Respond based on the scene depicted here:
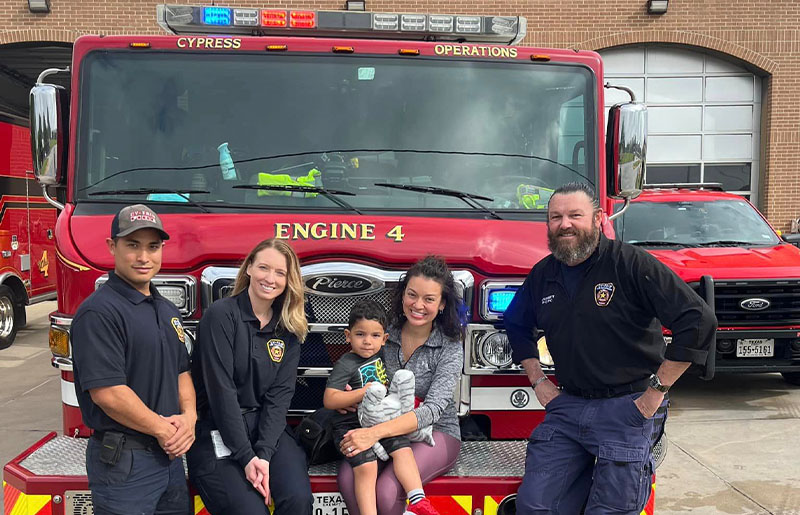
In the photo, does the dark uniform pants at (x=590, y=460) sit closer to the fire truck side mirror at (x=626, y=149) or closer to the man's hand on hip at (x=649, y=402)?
the man's hand on hip at (x=649, y=402)

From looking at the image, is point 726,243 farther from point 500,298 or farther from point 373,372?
point 373,372

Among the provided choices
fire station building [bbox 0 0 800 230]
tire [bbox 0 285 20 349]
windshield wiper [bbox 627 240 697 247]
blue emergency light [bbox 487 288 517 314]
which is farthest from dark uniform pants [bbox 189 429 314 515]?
fire station building [bbox 0 0 800 230]

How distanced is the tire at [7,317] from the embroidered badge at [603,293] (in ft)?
30.4

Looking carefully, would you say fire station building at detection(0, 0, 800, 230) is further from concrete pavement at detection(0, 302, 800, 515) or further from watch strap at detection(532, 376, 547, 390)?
watch strap at detection(532, 376, 547, 390)

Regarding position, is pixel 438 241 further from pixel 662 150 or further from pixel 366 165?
pixel 662 150

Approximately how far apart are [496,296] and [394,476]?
0.95m

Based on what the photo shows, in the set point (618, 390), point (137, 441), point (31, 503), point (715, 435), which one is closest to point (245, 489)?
point (137, 441)

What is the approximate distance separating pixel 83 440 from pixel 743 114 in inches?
594

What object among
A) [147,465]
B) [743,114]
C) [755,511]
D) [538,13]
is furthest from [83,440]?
[743,114]

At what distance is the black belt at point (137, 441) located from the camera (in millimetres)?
2559

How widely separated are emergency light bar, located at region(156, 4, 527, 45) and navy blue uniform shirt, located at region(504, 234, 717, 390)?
1.69 meters

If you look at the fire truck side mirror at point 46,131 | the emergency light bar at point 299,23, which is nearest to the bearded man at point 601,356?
the emergency light bar at point 299,23

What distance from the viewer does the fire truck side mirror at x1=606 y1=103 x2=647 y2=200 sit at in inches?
149

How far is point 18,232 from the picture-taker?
10156mm
